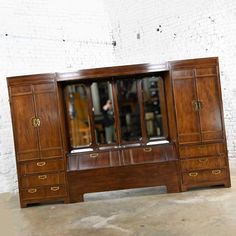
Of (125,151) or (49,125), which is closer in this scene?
(49,125)

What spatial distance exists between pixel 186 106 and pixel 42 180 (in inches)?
91.1

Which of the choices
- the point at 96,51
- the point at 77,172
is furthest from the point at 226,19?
the point at 77,172

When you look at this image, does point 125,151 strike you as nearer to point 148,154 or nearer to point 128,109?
point 148,154

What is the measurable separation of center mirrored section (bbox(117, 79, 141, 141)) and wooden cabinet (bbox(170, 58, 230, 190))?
2.17ft

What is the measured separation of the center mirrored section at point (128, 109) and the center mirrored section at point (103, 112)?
14 cm

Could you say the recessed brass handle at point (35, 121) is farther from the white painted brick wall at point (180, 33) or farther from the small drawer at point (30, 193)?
the white painted brick wall at point (180, 33)

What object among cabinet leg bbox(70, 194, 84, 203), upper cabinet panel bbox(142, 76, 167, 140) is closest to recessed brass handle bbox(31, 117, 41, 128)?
cabinet leg bbox(70, 194, 84, 203)

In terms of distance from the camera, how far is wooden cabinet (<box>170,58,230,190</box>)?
15.4 feet

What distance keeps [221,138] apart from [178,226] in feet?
5.50

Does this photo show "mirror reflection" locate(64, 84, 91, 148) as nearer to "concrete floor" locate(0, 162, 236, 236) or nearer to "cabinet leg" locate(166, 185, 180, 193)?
"concrete floor" locate(0, 162, 236, 236)

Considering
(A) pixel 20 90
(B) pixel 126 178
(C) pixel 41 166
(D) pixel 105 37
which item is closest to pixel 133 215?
(B) pixel 126 178

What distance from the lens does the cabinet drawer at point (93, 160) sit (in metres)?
4.77

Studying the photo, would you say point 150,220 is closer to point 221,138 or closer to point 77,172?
point 77,172

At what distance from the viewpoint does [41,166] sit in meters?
4.75
